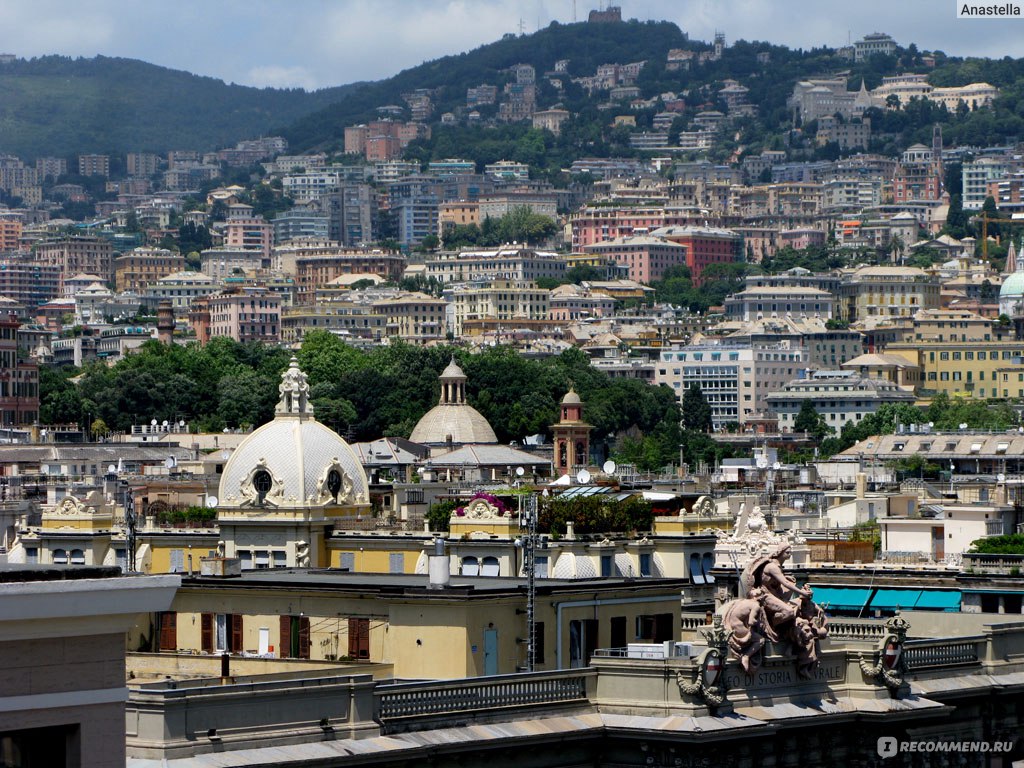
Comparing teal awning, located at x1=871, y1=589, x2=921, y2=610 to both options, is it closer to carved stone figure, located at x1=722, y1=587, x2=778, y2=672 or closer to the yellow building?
the yellow building

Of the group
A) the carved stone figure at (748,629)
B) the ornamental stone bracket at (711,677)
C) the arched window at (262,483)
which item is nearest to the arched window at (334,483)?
the arched window at (262,483)

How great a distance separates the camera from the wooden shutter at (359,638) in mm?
39094

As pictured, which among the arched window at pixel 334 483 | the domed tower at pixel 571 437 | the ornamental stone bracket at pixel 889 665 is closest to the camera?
the ornamental stone bracket at pixel 889 665

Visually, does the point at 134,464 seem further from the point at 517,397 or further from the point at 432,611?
the point at 432,611

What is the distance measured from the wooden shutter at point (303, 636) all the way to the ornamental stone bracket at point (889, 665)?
322 inches

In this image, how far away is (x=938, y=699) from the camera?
1540 inches

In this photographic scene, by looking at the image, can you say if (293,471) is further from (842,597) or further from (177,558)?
(842,597)

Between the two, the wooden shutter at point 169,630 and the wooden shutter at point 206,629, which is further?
the wooden shutter at point 169,630

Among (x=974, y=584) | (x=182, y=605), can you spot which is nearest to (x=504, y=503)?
(x=974, y=584)

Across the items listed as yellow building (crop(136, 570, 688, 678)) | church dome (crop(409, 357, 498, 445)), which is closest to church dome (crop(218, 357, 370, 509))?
yellow building (crop(136, 570, 688, 678))

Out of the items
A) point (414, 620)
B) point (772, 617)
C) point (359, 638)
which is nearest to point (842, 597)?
point (359, 638)

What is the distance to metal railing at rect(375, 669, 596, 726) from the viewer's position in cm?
3031

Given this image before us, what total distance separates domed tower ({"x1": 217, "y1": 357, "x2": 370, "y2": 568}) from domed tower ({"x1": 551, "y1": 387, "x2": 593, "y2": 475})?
81075 millimetres

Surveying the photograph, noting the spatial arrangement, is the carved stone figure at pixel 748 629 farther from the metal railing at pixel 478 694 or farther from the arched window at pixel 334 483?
the arched window at pixel 334 483
